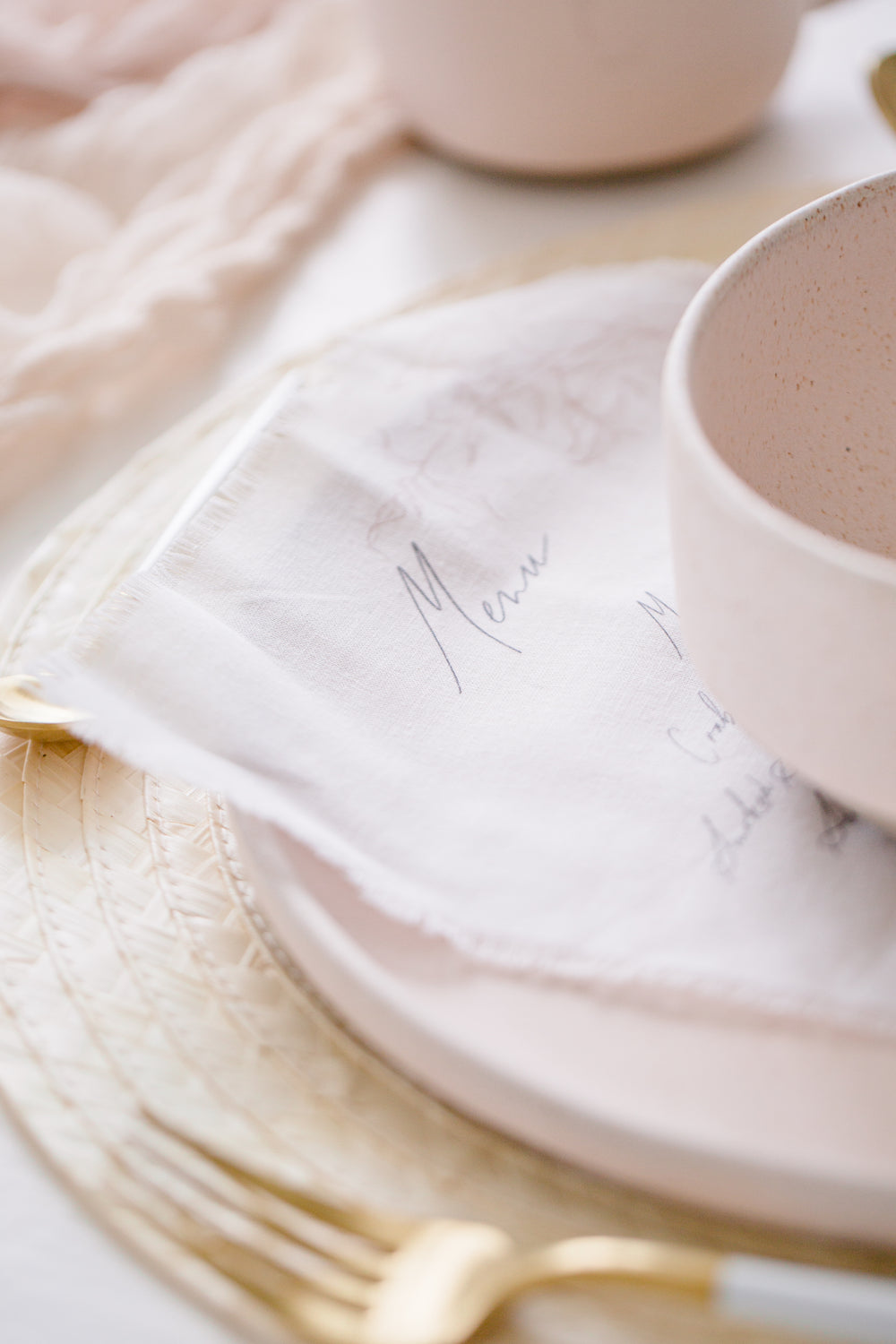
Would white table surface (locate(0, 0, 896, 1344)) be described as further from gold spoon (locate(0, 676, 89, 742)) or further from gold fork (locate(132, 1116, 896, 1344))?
gold fork (locate(132, 1116, 896, 1344))

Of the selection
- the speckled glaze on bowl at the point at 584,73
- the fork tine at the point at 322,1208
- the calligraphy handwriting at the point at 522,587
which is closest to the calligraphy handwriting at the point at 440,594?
the calligraphy handwriting at the point at 522,587

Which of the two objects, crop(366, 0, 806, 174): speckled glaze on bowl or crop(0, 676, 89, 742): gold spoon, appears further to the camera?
crop(366, 0, 806, 174): speckled glaze on bowl

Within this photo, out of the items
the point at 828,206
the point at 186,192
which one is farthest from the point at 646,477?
the point at 186,192

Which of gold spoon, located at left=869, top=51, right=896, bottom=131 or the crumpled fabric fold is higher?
the crumpled fabric fold

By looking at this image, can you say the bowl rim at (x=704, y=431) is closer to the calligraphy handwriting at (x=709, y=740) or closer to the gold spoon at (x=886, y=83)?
the calligraphy handwriting at (x=709, y=740)

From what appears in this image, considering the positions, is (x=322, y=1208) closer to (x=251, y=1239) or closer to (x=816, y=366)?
(x=251, y=1239)

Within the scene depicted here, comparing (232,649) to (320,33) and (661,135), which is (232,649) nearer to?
(661,135)

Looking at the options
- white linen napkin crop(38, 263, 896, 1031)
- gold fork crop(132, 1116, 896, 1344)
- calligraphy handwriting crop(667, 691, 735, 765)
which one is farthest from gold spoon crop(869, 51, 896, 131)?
gold fork crop(132, 1116, 896, 1344)

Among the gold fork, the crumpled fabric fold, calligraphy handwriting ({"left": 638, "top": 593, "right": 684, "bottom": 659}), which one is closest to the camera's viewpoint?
the gold fork
